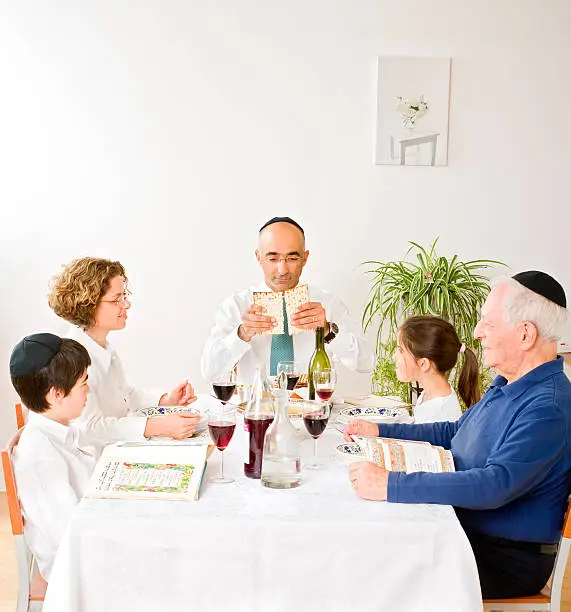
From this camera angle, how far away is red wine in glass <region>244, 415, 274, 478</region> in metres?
1.97

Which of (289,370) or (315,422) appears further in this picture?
(289,370)

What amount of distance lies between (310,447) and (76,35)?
2.92 m

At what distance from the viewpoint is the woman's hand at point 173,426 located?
233cm

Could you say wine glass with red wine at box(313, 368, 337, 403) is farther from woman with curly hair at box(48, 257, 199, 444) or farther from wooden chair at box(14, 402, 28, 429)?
wooden chair at box(14, 402, 28, 429)

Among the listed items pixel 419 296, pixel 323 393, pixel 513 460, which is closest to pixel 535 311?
pixel 513 460

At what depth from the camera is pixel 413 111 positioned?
4.32m

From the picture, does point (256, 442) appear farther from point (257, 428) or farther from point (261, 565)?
point (261, 565)

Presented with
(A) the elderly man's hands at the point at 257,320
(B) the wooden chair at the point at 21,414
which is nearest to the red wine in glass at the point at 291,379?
(A) the elderly man's hands at the point at 257,320

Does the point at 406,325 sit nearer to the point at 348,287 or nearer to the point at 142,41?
the point at 348,287

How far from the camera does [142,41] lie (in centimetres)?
426

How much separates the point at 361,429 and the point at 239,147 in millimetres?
2351

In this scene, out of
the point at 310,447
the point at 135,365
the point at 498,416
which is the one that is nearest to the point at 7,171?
the point at 135,365

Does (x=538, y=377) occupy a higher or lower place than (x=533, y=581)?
higher

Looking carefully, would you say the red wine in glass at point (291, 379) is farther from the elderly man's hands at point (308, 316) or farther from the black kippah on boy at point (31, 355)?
the black kippah on boy at point (31, 355)
